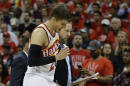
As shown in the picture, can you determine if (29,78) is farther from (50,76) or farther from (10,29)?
(10,29)

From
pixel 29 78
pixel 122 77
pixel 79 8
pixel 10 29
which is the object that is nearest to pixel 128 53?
pixel 122 77

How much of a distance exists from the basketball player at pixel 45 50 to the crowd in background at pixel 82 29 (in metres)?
2.67

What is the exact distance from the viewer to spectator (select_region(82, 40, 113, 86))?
6.71 meters

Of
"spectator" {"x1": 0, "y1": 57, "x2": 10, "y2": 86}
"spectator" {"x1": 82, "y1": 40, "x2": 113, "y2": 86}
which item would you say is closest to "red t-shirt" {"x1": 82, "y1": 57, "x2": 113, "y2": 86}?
"spectator" {"x1": 82, "y1": 40, "x2": 113, "y2": 86}

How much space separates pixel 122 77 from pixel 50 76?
2803mm

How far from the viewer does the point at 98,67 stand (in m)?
6.89

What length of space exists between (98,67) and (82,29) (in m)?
3.38

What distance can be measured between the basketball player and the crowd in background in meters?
2.67

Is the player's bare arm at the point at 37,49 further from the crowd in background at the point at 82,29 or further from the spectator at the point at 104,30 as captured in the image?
the spectator at the point at 104,30

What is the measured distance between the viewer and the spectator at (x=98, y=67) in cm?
671

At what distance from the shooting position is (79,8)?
38.4ft

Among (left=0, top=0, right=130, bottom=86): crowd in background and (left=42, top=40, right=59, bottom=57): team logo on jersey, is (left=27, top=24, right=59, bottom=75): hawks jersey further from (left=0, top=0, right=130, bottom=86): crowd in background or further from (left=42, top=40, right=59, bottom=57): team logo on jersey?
(left=0, top=0, right=130, bottom=86): crowd in background

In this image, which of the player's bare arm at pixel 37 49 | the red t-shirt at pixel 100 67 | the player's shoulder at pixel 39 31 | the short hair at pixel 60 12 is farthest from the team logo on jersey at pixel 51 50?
the red t-shirt at pixel 100 67

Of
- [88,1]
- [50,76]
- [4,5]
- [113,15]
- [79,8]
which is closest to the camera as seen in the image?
[50,76]
